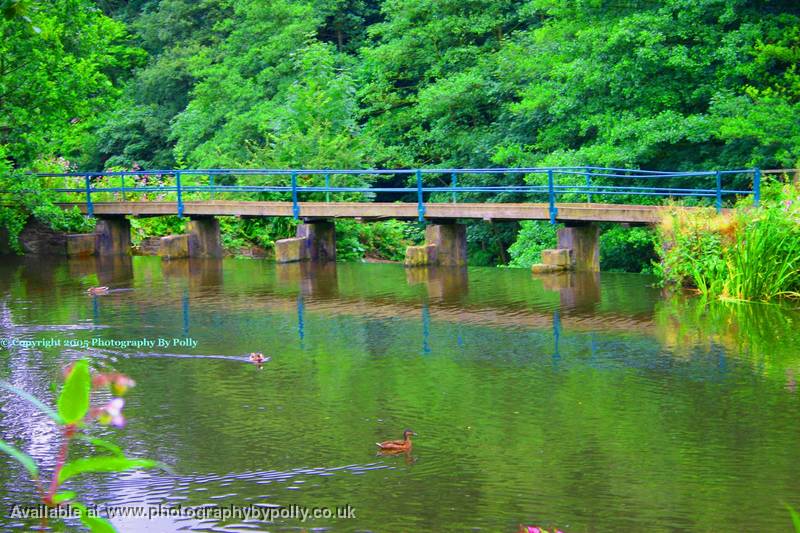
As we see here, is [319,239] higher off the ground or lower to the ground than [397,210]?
lower

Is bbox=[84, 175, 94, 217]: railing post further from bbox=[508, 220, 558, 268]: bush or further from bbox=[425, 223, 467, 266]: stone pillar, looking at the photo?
bbox=[508, 220, 558, 268]: bush

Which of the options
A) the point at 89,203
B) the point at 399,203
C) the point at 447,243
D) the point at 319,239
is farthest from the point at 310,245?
the point at 89,203

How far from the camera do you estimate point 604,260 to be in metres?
25.1

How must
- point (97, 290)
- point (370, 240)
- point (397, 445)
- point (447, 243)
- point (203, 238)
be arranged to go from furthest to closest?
point (370, 240) < point (203, 238) < point (447, 243) < point (97, 290) < point (397, 445)

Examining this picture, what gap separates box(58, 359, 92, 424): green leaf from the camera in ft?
7.00

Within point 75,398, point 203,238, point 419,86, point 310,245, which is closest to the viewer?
point 75,398

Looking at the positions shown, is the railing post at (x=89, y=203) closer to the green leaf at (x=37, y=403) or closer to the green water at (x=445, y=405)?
the green water at (x=445, y=405)

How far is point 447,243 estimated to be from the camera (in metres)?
20.9

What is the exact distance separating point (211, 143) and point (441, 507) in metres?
29.0

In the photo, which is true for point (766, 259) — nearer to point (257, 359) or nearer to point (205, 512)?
point (257, 359)

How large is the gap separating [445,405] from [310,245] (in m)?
12.7

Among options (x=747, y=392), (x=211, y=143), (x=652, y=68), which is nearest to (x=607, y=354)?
(x=747, y=392)

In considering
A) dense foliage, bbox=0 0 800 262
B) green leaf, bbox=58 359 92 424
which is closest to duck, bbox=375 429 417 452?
green leaf, bbox=58 359 92 424

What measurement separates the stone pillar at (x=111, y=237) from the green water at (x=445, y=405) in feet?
24.9
